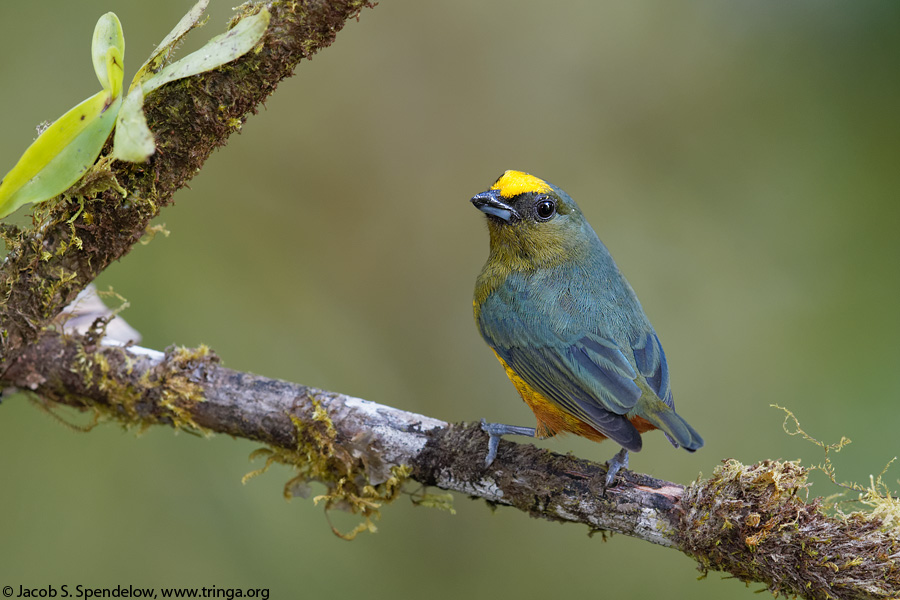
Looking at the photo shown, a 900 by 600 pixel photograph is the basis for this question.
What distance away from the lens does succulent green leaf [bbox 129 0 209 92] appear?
2020mm

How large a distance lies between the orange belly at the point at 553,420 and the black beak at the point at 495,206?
65 cm

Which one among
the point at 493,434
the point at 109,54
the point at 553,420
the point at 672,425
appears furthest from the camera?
the point at 553,420

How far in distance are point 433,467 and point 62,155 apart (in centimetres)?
161

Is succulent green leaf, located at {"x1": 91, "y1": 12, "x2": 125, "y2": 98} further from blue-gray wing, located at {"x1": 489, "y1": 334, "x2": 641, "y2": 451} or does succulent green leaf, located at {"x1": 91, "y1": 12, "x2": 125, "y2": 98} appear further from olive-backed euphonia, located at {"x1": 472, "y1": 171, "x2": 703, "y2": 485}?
blue-gray wing, located at {"x1": 489, "y1": 334, "x2": 641, "y2": 451}

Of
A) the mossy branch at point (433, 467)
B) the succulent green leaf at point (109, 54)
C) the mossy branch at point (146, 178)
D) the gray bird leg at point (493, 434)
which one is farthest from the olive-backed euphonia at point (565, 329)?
the succulent green leaf at point (109, 54)

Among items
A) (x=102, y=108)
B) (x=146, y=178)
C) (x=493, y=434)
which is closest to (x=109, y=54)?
(x=102, y=108)

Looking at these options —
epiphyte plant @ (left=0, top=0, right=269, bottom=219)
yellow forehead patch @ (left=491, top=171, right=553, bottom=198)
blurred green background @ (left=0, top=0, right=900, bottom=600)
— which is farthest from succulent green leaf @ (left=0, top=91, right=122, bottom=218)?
blurred green background @ (left=0, top=0, right=900, bottom=600)

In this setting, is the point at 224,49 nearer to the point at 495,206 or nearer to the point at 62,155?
the point at 62,155

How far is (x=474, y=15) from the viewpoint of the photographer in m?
5.34

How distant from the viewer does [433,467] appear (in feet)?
9.30

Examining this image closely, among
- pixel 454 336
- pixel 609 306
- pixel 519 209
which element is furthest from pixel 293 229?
pixel 609 306

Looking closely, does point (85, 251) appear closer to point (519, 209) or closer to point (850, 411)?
point (519, 209)

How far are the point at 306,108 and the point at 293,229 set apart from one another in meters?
0.82

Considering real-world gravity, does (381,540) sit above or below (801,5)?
below
